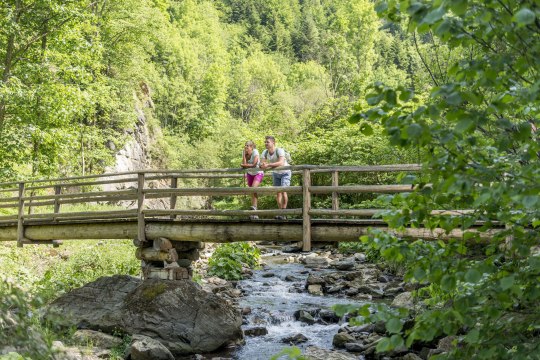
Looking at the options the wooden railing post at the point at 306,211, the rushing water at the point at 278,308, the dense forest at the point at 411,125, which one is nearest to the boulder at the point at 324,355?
the rushing water at the point at 278,308

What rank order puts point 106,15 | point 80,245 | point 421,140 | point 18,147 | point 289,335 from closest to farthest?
1. point 421,140
2. point 289,335
3. point 18,147
4. point 80,245
5. point 106,15

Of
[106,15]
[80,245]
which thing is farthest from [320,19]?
[80,245]

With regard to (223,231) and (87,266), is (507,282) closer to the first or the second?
(223,231)

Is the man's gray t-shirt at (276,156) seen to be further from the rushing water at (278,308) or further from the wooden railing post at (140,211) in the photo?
the rushing water at (278,308)

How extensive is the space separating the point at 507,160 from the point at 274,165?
23.2ft

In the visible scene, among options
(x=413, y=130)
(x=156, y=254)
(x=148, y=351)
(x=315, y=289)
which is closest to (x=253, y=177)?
(x=156, y=254)

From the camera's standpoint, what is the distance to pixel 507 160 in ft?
10.3

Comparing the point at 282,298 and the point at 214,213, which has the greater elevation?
the point at 214,213

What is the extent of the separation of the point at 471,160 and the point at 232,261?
15537 millimetres

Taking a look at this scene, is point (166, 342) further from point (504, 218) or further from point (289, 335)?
point (504, 218)

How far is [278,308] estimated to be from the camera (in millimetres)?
13320

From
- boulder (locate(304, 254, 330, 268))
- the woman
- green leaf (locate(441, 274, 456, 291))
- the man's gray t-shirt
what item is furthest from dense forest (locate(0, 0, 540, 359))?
boulder (locate(304, 254, 330, 268))

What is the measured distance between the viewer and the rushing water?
1078 centimetres

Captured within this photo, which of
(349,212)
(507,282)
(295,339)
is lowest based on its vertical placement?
(295,339)
